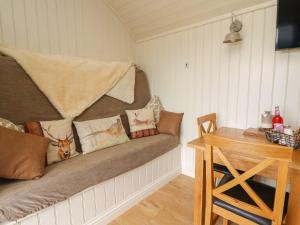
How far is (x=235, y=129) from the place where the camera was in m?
2.00

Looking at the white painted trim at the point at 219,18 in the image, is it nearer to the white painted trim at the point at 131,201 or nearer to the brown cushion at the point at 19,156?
the white painted trim at the point at 131,201

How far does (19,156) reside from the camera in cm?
125

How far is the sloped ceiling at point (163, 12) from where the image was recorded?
1.96 meters

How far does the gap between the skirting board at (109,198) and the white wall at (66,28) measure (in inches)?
66.0

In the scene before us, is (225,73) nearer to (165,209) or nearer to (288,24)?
(288,24)

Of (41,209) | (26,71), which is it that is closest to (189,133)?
(41,209)

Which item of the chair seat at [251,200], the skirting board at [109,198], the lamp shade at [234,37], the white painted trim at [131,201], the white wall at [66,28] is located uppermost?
the white wall at [66,28]

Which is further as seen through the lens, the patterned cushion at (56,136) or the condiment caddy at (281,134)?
the patterned cushion at (56,136)

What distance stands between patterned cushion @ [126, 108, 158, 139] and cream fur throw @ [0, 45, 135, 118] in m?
0.28

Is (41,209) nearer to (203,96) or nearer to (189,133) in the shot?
Result: (189,133)

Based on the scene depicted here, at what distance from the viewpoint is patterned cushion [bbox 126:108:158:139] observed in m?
2.28

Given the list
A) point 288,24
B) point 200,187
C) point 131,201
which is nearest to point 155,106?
point 131,201

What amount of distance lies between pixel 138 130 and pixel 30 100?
1.19 meters

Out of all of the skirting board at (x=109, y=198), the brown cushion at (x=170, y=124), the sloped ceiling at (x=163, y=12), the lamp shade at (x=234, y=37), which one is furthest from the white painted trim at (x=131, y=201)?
the sloped ceiling at (x=163, y=12)
